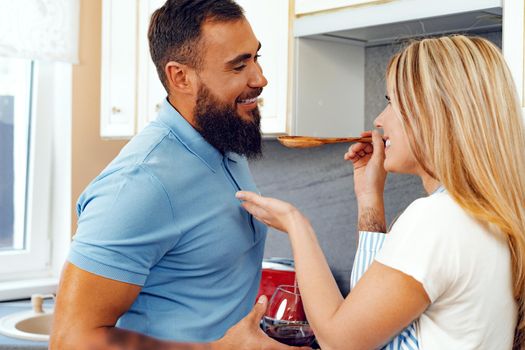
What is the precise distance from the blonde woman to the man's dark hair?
17.5 inches

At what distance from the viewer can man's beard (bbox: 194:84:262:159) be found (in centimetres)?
153

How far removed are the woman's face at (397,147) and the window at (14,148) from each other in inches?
79.7

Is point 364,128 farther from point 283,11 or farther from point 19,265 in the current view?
point 19,265

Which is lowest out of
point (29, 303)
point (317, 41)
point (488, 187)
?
point (29, 303)

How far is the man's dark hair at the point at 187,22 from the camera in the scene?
5.08 ft

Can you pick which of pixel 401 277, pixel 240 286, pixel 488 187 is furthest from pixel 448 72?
pixel 240 286

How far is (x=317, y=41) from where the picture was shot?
2205 millimetres

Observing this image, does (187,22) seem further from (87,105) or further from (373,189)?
(87,105)

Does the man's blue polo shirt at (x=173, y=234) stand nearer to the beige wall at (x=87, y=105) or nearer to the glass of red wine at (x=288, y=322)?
the glass of red wine at (x=288, y=322)

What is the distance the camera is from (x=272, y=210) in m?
1.40

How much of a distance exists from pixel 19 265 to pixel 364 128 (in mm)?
1472

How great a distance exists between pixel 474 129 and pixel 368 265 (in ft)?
1.20

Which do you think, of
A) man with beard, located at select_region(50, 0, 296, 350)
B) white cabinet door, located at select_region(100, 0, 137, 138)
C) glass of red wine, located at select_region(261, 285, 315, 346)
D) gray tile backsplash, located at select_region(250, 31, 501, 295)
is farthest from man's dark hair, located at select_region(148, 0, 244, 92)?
white cabinet door, located at select_region(100, 0, 137, 138)

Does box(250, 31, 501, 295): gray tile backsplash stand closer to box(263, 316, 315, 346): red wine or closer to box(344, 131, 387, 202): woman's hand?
box(344, 131, 387, 202): woman's hand
